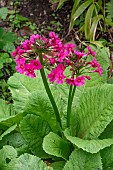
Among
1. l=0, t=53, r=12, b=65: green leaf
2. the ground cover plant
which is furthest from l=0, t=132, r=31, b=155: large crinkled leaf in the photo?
l=0, t=53, r=12, b=65: green leaf

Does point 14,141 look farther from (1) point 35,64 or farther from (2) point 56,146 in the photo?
(1) point 35,64

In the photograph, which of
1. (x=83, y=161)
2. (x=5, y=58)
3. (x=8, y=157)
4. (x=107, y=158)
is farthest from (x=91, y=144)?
(x=5, y=58)

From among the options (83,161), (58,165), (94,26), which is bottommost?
(58,165)

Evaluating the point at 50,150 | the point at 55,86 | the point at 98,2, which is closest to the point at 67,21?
the point at 98,2

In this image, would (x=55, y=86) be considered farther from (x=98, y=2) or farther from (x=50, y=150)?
(x=98, y=2)

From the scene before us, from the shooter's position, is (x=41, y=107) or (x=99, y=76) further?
(x=99, y=76)

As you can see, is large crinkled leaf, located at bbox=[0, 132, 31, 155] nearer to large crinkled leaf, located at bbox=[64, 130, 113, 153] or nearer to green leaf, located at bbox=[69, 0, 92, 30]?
large crinkled leaf, located at bbox=[64, 130, 113, 153]
